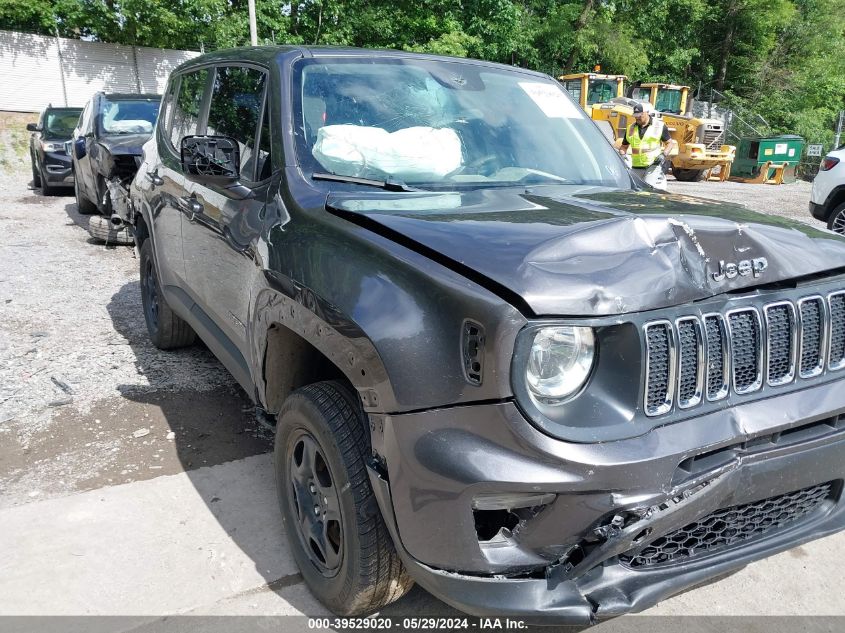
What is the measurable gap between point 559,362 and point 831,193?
27.2 ft

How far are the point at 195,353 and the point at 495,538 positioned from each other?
3766mm

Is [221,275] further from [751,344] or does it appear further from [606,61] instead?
[606,61]

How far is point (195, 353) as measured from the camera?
516 cm

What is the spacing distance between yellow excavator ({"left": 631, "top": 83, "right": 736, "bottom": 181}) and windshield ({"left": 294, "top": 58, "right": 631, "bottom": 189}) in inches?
759

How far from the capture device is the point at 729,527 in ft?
7.03

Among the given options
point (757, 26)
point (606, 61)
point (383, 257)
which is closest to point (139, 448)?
point (383, 257)

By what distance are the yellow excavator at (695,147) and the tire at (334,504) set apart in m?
20.9

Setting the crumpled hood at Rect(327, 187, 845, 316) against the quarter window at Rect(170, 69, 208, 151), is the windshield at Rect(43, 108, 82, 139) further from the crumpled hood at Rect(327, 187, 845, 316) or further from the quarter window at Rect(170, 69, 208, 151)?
the crumpled hood at Rect(327, 187, 845, 316)

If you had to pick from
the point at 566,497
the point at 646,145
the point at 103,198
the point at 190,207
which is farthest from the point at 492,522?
the point at 646,145

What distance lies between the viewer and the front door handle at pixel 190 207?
11.8ft

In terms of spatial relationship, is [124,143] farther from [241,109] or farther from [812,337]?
[812,337]

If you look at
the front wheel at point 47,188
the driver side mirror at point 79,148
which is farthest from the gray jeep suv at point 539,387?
the front wheel at point 47,188

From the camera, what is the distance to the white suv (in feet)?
27.9

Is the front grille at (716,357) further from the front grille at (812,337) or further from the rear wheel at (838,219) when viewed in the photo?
the rear wheel at (838,219)
